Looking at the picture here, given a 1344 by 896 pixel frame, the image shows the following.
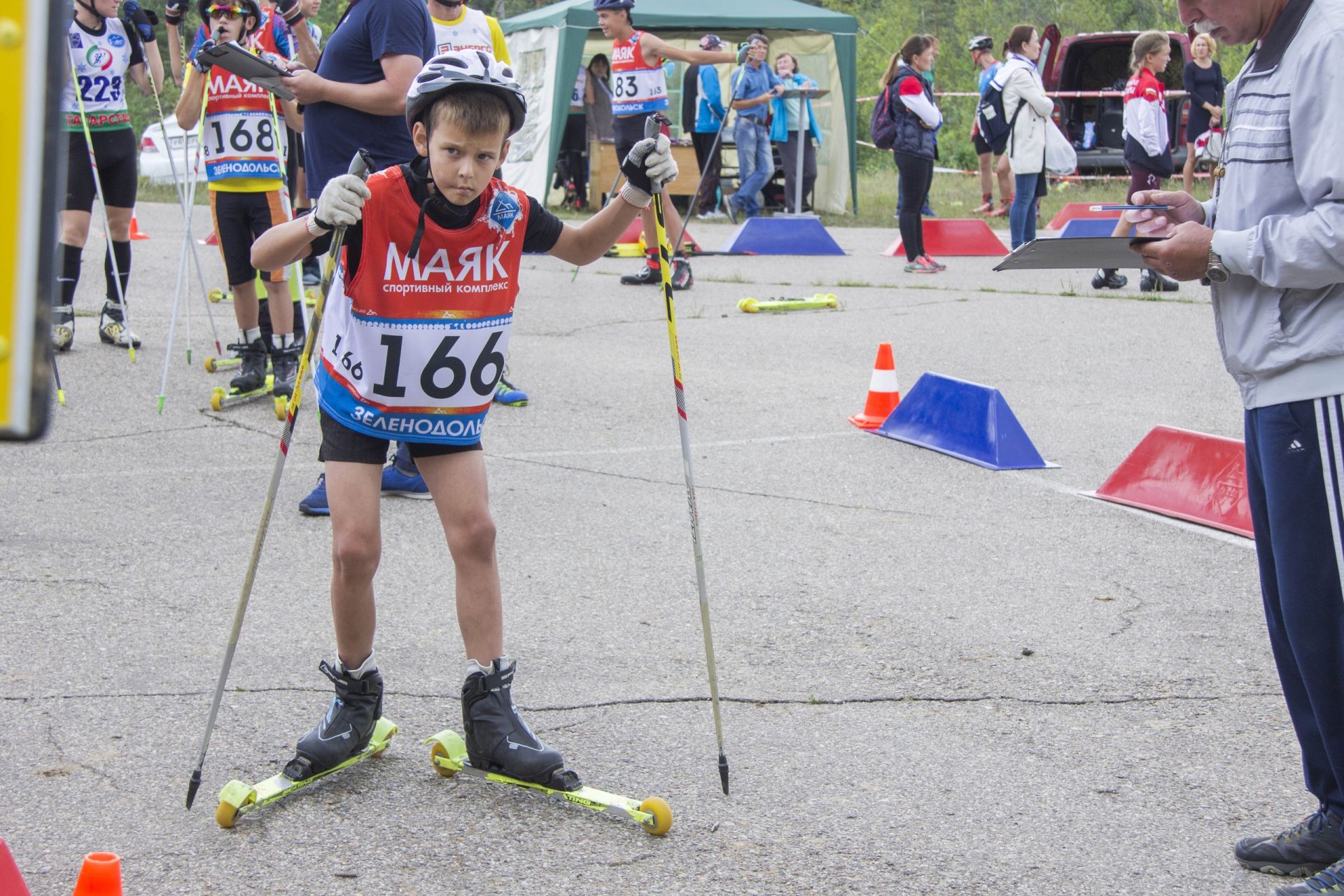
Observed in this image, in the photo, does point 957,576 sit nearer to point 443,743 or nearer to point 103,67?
point 443,743

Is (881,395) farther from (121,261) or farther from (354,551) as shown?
(121,261)

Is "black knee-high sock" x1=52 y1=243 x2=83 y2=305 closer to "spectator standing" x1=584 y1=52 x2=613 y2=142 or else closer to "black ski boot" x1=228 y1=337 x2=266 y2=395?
"black ski boot" x1=228 y1=337 x2=266 y2=395

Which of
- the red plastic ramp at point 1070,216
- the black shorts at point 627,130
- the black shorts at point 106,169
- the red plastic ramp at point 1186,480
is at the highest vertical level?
the black shorts at point 627,130

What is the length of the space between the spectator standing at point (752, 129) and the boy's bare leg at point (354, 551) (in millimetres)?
12964

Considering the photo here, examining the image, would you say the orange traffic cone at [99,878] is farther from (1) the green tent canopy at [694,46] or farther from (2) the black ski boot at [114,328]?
(1) the green tent canopy at [694,46]

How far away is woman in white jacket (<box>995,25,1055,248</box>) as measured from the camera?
12242 millimetres

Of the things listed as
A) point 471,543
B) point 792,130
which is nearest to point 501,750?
point 471,543

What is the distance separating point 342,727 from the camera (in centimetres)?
338

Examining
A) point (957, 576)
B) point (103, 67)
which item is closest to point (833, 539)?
point (957, 576)

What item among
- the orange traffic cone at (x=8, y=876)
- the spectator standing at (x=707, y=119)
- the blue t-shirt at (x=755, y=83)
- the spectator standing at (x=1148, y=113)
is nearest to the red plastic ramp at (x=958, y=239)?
the spectator standing at (x=707, y=119)

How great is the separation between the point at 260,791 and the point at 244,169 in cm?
473

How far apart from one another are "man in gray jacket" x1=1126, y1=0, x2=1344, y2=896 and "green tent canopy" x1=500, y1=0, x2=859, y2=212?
15.3m

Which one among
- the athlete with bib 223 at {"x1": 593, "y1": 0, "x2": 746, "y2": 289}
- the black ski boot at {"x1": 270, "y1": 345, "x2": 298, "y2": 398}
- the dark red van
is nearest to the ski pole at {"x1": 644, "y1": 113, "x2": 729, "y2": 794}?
the black ski boot at {"x1": 270, "y1": 345, "x2": 298, "y2": 398}

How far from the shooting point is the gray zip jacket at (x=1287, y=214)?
262 centimetres
